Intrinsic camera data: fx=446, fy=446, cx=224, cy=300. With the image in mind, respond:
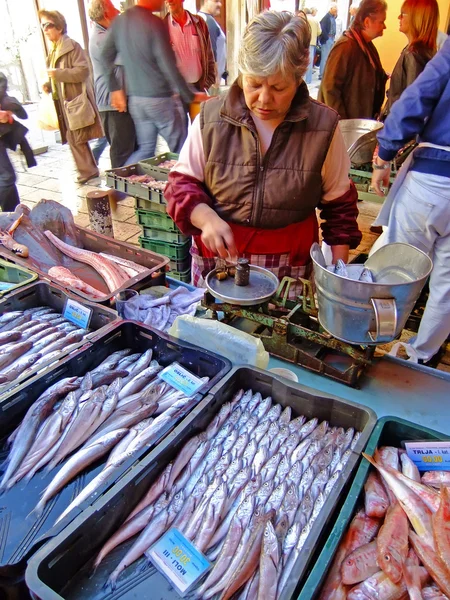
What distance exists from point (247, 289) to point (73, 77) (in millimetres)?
6511

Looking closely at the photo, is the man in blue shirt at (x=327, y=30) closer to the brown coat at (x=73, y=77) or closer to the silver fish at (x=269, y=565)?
the brown coat at (x=73, y=77)

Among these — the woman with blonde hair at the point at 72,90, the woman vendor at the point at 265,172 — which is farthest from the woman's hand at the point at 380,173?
the woman with blonde hair at the point at 72,90

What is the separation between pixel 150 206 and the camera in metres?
4.62

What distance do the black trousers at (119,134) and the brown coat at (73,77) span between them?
3.72 feet

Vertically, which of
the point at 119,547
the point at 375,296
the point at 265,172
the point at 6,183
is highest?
the point at 265,172

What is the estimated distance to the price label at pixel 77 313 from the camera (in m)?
2.48

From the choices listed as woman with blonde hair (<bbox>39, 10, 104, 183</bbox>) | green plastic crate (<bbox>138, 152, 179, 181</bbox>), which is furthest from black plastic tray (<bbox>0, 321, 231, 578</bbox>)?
woman with blonde hair (<bbox>39, 10, 104, 183</bbox>)

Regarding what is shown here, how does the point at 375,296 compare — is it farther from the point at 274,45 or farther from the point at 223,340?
the point at 274,45

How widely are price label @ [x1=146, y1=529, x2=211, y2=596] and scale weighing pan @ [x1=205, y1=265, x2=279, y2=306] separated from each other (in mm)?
984

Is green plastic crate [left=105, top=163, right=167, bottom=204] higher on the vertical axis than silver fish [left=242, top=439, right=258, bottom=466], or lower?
lower

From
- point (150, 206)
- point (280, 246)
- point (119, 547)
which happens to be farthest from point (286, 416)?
point (150, 206)

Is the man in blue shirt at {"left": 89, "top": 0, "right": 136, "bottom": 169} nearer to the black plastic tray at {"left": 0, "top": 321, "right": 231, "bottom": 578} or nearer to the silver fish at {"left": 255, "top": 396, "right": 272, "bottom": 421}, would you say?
the black plastic tray at {"left": 0, "top": 321, "right": 231, "bottom": 578}

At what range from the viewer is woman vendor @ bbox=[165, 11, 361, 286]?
2.13 m

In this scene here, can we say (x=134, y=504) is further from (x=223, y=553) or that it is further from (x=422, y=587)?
(x=422, y=587)
